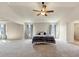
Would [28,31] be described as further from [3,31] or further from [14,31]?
[3,31]

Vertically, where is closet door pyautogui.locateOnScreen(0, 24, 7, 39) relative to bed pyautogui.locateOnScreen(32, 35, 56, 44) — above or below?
above

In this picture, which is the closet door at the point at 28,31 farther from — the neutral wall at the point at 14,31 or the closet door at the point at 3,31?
the closet door at the point at 3,31

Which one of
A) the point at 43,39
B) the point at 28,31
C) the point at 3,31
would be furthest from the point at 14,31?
the point at 43,39

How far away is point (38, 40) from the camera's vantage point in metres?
8.13

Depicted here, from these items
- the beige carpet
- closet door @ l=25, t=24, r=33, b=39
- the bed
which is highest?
closet door @ l=25, t=24, r=33, b=39

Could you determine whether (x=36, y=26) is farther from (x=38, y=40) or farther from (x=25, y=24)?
(x=38, y=40)

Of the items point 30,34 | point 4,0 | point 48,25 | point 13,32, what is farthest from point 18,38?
point 4,0

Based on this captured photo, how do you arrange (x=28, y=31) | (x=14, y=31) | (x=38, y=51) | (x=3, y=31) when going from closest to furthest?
(x=38, y=51) → (x=28, y=31) → (x=14, y=31) → (x=3, y=31)

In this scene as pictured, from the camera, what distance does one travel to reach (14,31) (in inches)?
436

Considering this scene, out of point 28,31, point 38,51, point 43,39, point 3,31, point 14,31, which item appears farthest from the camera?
point 3,31

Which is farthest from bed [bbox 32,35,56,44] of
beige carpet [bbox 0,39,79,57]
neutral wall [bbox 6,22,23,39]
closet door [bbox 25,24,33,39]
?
neutral wall [bbox 6,22,23,39]

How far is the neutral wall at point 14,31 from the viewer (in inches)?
431

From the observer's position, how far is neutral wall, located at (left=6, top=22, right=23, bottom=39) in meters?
11.0

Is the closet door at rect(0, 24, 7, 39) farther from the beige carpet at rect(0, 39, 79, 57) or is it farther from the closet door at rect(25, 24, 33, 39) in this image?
the beige carpet at rect(0, 39, 79, 57)
